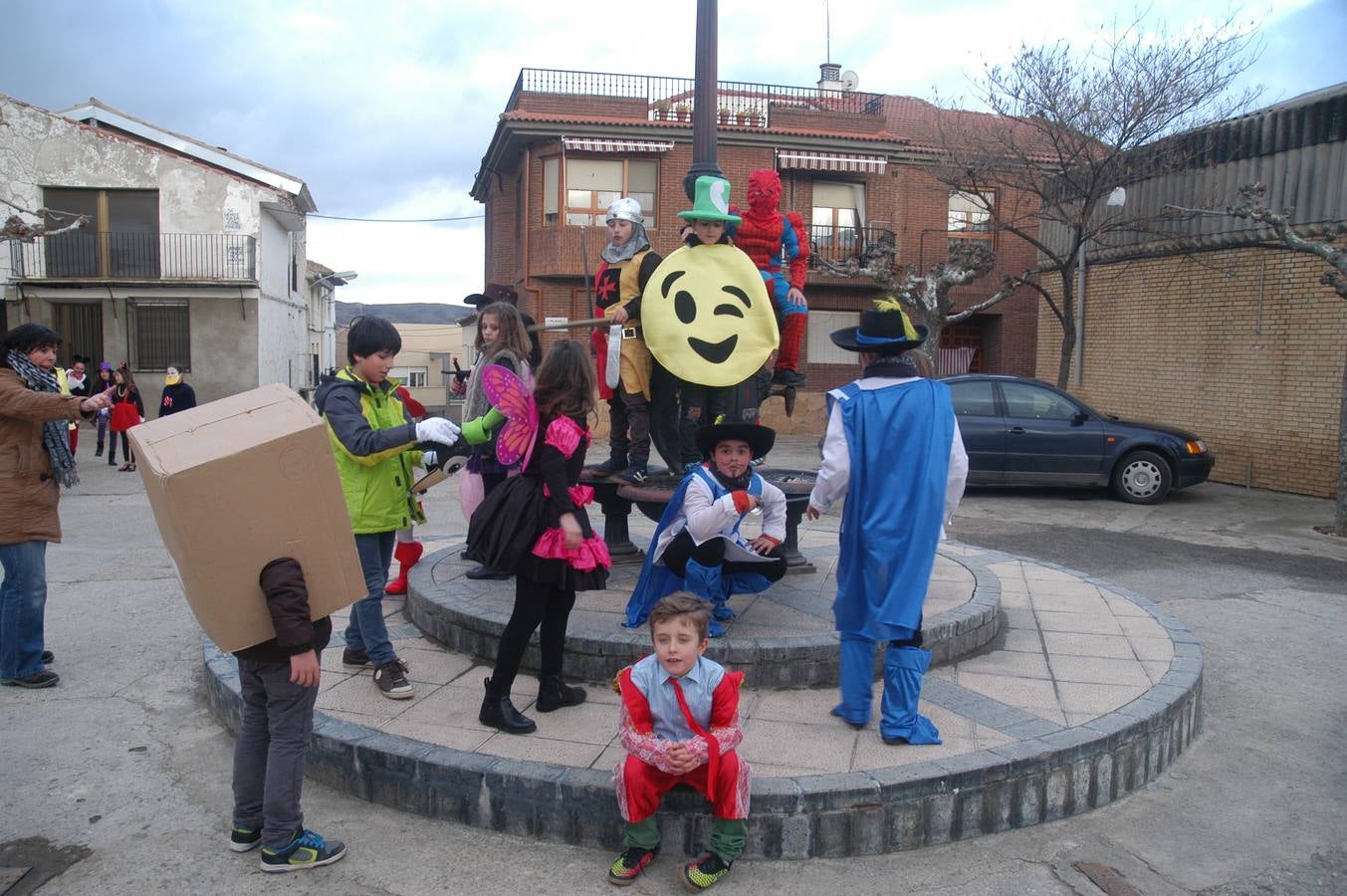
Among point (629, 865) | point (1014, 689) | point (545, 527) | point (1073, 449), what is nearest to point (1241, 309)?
point (1073, 449)

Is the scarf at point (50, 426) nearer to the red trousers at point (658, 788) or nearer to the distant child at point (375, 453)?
the distant child at point (375, 453)

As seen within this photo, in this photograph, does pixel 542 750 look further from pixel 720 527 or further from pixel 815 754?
pixel 720 527

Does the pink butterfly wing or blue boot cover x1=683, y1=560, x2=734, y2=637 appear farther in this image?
blue boot cover x1=683, y1=560, x2=734, y2=637

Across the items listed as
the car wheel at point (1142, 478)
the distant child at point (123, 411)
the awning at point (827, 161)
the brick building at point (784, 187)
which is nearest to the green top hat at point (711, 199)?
the car wheel at point (1142, 478)

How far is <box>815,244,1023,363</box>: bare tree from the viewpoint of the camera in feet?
64.6

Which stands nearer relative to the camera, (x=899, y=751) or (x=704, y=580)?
(x=899, y=751)

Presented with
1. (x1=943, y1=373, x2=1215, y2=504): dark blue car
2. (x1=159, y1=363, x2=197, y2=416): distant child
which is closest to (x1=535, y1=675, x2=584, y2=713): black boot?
(x1=943, y1=373, x2=1215, y2=504): dark blue car

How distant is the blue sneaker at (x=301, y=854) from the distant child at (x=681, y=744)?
3.18ft

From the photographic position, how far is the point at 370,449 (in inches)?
160

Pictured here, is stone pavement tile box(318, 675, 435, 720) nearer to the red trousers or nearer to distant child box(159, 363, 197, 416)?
the red trousers

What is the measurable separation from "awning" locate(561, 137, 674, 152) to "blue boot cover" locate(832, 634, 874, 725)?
65.0ft

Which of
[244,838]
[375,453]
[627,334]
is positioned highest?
[627,334]

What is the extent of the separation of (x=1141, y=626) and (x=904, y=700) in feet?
8.24

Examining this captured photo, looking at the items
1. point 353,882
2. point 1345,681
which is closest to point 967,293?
point 1345,681
